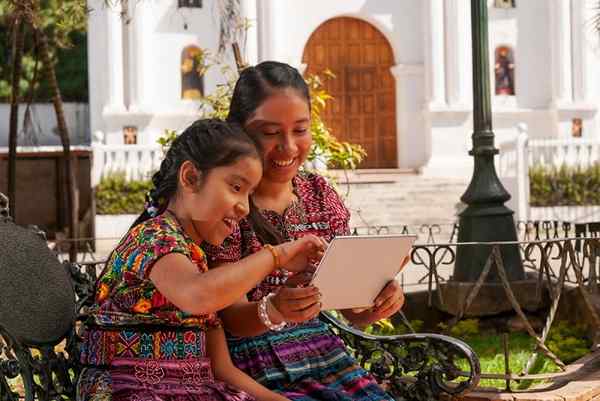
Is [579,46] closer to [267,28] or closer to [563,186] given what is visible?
[563,186]

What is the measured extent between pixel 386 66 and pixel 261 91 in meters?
21.5

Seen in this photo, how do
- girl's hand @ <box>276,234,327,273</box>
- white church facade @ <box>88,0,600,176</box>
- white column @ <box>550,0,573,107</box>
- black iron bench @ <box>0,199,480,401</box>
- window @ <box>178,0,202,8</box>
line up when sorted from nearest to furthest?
girl's hand @ <box>276,234,327,273</box> < black iron bench @ <box>0,199,480,401</box> < white church facade @ <box>88,0,600,176</box> < window @ <box>178,0,202,8</box> < white column @ <box>550,0,573,107</box>

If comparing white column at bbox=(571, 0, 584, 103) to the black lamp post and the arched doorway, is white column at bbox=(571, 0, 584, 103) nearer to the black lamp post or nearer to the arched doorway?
the arched doorway

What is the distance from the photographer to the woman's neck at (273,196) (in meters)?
3.46

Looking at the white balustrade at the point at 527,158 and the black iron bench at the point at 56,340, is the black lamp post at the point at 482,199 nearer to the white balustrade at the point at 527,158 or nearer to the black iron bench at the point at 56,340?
the black iron bench at the point at 56,340

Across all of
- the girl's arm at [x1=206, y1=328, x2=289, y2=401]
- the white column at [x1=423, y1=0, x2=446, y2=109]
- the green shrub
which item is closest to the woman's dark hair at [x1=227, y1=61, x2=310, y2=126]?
the girl's arm at [x1=206, y1=328, x2=289, y2=401]

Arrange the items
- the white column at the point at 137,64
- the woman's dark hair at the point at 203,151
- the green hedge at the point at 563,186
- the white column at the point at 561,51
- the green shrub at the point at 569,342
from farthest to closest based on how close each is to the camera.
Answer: the white column at the point at 561,51 < the white column at the point at 137,64 < the green hedge at the point at 563,186 < the green shrub at the point at 569,342 < the woman's dark hair at the point at 203,151

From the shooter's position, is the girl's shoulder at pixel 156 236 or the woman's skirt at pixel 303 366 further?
the woman's skirt at pixel 303 366

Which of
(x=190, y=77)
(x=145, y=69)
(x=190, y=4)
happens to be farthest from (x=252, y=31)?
(x=145, y=69)

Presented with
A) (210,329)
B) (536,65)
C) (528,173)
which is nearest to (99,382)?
(210,329)

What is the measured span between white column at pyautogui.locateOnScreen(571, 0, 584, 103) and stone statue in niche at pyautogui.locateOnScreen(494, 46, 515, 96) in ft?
4.99

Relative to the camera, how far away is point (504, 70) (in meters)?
24.5

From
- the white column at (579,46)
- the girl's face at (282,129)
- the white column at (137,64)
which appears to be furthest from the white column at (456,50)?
the girl's face at (282,129)

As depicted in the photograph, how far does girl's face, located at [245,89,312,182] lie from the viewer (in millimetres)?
A: 3283
